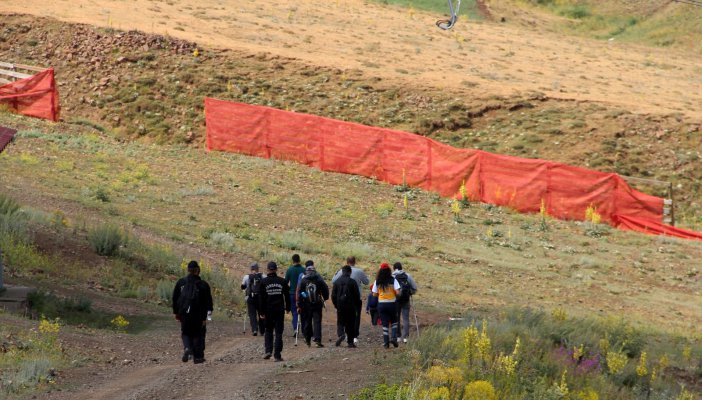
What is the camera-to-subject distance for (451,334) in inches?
632

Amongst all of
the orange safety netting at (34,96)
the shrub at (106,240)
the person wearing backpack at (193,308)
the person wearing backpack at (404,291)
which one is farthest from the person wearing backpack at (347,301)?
the orange safety netting at (34,96)

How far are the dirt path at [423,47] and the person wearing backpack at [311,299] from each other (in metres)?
28.6

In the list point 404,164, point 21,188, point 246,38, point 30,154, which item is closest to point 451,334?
point 21,188

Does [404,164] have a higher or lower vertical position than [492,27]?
lower

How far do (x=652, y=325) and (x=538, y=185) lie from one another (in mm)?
9775

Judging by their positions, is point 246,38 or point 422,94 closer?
point 422,94

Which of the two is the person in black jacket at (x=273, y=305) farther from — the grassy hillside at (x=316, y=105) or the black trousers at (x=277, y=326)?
the grassy hillside at (x=316, y=105)

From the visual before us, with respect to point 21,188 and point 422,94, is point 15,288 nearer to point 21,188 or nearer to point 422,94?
point 21,188

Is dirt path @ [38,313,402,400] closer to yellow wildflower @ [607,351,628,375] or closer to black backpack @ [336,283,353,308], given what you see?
black backpack @ [336,283,353,308]

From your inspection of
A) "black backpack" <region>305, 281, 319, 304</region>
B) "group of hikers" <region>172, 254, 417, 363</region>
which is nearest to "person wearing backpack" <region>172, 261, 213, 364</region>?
"group of hikers" <region>172, 254, 417, 363</region>

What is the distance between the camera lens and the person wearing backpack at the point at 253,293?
54.6 ft

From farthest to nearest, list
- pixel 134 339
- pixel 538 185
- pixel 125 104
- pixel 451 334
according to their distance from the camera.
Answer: pixel 125 104 < pixel 538 185 < pixel 134 339 < pixel 451 334

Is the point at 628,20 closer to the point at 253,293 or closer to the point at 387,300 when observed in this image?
the point at 387,300

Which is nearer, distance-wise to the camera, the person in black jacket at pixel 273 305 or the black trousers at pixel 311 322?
the person in black jacket at pixel 273 305
